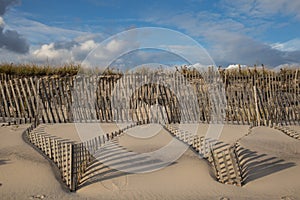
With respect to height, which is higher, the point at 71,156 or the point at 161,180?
the point at 71,156

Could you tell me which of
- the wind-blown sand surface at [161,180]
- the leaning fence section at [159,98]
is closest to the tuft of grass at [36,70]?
the leaning fence section at [159,98]

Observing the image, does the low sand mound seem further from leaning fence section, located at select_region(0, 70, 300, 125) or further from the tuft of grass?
the tuft of grass

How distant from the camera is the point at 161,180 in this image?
4711 mm

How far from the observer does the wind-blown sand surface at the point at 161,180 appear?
418cm

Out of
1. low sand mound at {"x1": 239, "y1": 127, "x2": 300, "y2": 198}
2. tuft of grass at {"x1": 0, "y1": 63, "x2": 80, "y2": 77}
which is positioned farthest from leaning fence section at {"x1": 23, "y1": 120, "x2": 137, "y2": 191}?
tuft of grass at {"x1": 0, "y1": 63, "x2": 80, "y2": 77}

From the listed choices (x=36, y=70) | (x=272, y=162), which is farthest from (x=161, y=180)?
(x=36, y=70)

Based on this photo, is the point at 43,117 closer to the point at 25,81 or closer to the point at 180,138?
the point at 25,81

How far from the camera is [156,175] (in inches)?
192

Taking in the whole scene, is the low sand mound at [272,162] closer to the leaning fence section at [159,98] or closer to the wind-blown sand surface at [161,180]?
the wind-blown sand surface at [161,180]

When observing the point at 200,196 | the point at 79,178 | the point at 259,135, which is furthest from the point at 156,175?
the point at 259,135

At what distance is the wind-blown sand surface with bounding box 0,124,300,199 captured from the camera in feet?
13.7

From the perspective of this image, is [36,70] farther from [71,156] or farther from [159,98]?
[71,156]

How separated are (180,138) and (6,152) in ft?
12.9

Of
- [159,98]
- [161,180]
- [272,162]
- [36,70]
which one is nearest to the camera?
[161,180]
